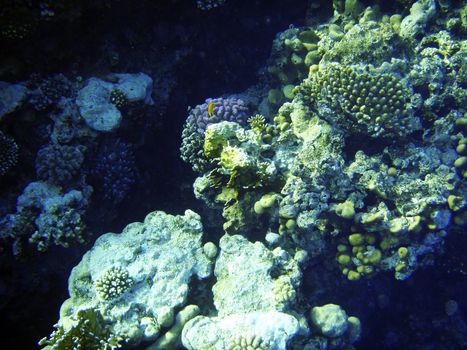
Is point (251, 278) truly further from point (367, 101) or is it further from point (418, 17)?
point (418, 17)

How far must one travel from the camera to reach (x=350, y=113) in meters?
4.97

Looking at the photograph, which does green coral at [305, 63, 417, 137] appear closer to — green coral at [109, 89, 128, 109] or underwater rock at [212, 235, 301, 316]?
underwater rock at [212, 235, 301, 316]

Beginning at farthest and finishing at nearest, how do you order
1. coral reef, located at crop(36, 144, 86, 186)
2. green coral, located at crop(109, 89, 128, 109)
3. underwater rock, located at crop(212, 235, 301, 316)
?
green coral, located at crop(109, 89, 128, 109), coral reef, located at crop(36, 144, 86, 186), underwater rock, located at crop(212, 235, 301, 316)

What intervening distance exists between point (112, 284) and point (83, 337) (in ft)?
2.21

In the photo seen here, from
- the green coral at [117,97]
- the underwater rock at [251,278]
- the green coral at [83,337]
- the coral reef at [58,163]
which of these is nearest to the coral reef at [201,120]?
the green coral at [117,97]

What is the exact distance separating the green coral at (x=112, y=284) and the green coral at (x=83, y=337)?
0.31m

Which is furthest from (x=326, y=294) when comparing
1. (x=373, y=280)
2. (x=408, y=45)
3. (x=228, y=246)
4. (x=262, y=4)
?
(x=262, y=4)

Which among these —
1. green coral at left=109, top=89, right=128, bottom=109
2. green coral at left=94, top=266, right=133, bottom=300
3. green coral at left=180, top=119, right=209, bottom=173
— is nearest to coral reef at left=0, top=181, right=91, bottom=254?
green coral at left=94, top=266, right=133, bottom=300

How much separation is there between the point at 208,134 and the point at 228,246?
66.1 inches

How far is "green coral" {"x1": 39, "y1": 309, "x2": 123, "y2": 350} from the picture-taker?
3.72m

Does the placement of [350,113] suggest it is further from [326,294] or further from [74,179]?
[74,179]

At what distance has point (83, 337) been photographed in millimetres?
3775

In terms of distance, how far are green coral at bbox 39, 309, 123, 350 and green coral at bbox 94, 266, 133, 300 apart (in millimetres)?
308

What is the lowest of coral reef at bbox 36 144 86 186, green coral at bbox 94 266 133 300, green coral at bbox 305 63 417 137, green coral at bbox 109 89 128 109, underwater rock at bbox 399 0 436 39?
green coral at bbox 94 266 133 300
